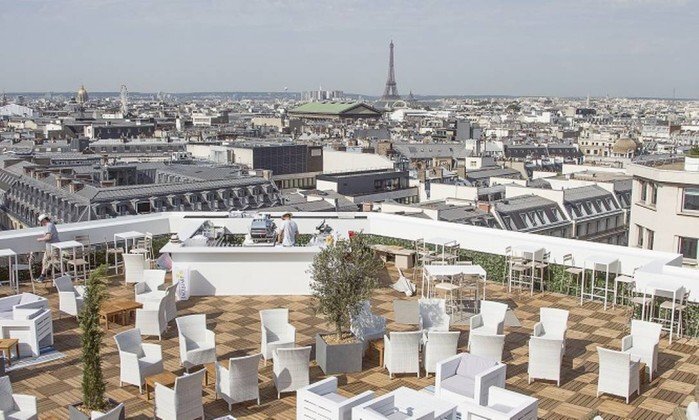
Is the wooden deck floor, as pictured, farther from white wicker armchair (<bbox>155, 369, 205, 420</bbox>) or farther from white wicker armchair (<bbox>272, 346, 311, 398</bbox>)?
white wicker armchair (<bbox>155, 369, 205, 420</bbox>)

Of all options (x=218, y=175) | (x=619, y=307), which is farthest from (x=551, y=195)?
(x=619, y=307)

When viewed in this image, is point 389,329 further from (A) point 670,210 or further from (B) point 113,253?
(A) point 670,210

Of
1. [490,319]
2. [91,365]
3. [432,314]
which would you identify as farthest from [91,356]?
[490,319]

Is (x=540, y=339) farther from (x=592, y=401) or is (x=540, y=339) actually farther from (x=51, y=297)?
(x=51, y=297)

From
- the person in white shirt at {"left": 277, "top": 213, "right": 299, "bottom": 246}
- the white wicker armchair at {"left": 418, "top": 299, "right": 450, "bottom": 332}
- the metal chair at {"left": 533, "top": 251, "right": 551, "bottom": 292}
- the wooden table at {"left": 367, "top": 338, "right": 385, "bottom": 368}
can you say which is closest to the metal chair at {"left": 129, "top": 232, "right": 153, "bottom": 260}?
the person in white shirt at {"left": 277, "top": 213, "right": 299, "bottom": 246}

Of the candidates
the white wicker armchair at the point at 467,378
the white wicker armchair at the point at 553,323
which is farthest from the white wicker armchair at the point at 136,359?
the white wicker armchair at the point at 553,323
